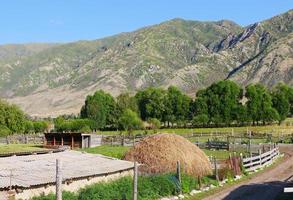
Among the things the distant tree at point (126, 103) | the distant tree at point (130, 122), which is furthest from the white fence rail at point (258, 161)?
the distant tree at point (126, 103)

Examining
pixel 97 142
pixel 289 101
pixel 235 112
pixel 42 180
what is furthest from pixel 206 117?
pixel 42 180

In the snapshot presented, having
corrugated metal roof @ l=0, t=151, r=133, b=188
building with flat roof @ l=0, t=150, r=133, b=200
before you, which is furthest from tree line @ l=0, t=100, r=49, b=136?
building with flat roof @ l=0, t=150, r=133, b=200

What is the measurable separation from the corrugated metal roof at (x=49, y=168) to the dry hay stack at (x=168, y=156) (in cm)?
181

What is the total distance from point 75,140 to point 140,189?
148ft

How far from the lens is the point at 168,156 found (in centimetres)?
3531

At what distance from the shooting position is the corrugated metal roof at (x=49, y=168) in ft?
82.4

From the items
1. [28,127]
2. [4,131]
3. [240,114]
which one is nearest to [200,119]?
[240,114]

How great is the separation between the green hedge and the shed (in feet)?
127

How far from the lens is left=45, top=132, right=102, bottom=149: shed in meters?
70.4

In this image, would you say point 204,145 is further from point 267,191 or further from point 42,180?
point 42,180

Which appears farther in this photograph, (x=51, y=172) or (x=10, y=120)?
(x=10, y=120)

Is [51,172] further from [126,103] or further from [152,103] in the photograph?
[126,103]

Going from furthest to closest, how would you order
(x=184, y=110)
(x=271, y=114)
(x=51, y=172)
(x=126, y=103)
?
(x=126, y=103) < (x=184, y=110) < (x=271, y=114) < (x=51, y=172)

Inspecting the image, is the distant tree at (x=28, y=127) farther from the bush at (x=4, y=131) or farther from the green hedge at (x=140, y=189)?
the green hedge at (x=140, y=189)
